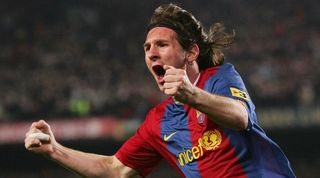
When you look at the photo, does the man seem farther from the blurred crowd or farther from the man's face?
the blurred crowd

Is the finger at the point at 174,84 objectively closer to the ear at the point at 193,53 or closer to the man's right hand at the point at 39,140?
the ear at the point at 193,53

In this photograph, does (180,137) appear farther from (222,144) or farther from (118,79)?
(118,79)

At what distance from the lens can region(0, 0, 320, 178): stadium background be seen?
1209 cm

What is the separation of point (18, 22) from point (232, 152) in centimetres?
1411

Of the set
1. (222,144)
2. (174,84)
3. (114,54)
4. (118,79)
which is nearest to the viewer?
(174,84)

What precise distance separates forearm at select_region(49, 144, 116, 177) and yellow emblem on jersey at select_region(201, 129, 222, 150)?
0.88 metres

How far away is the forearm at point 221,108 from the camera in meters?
3.12

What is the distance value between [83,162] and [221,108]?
4.74 feet

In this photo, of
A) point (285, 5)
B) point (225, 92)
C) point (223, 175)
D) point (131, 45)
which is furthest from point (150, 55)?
point (285, 5)

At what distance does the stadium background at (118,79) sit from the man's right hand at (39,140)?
26.0 ft

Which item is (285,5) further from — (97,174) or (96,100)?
(97,174)

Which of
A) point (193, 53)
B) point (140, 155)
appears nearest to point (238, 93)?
point (193, 53)

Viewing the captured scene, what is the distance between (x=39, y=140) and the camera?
3896mm

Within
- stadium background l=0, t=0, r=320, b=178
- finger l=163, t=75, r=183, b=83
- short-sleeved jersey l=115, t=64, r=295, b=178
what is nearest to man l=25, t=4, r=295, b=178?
short-sleeved jersey l=115, t=64, r=295, b=178
